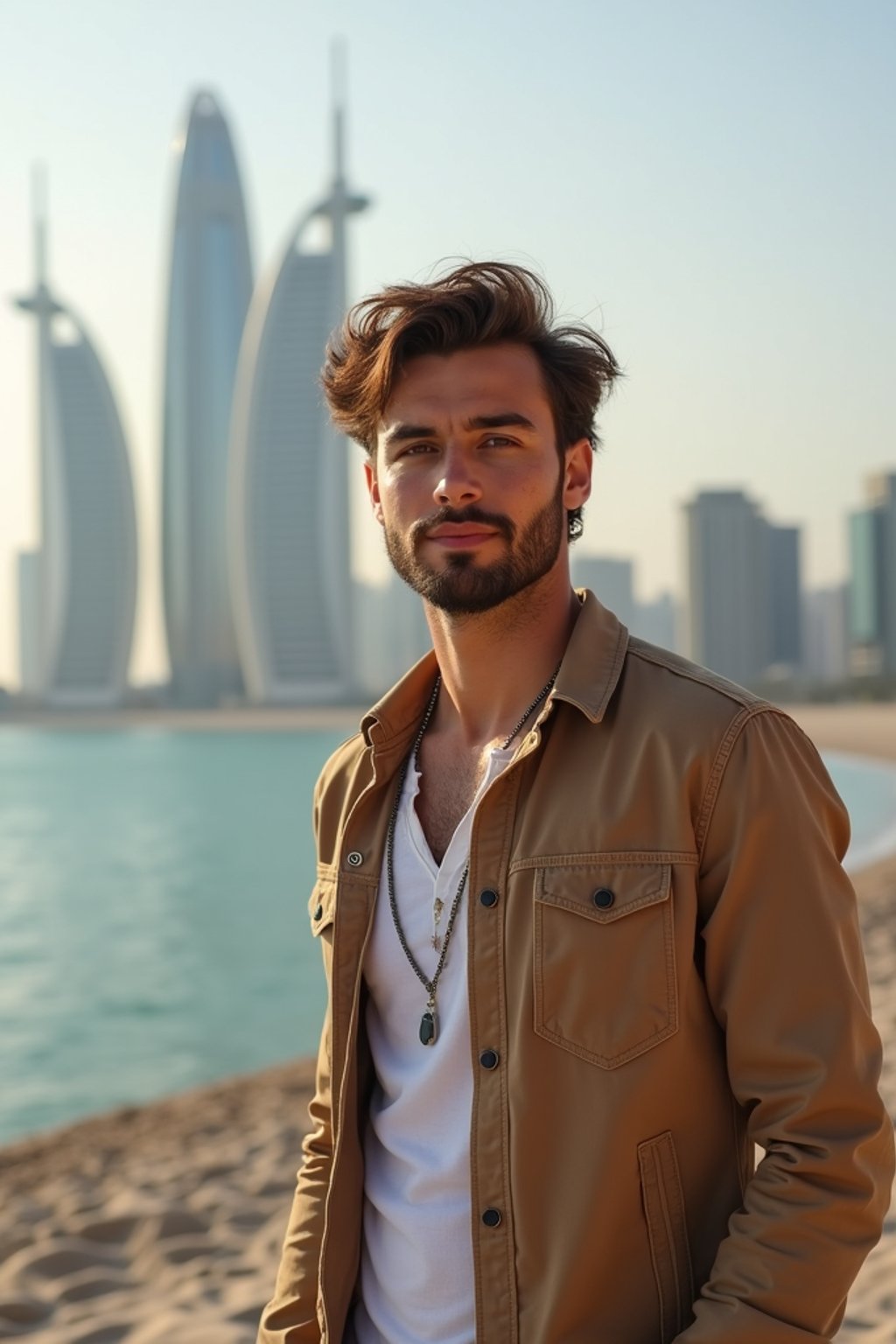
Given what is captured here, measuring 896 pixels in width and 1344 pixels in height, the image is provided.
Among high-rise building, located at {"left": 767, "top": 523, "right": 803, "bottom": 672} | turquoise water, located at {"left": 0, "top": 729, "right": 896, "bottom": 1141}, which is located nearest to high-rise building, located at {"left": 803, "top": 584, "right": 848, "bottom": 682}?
high-rise building, located at {"left": 767, "top": 523, "right": 803, "bottom": 672}

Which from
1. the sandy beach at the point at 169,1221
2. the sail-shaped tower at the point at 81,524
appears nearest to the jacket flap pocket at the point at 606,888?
the sandy beach at the point at 169,1221

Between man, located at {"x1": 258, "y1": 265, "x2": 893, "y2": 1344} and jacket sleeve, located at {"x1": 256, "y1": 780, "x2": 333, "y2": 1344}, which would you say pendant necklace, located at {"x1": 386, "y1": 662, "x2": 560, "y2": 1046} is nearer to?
man, located at {"x1": 258, "y1": 265, "x2": 893, "y2": 1344}

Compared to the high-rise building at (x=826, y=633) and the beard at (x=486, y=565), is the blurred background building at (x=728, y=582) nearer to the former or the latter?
the high-rise building at (x=826, y=633)

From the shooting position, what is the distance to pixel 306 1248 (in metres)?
1.74

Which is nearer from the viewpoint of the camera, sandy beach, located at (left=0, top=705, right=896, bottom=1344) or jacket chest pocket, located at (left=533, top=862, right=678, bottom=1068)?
jacket chest pocket, located at (left=533, top=862, right=678, bottom=1068)

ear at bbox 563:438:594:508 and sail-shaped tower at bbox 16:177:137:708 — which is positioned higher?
sail-shaped tower at bbox 16:177:137:708

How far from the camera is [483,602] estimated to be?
1689 mm

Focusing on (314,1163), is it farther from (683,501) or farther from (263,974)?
(683,501)

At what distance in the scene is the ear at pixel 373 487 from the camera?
1843 millimetres

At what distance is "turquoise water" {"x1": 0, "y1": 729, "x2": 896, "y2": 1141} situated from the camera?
8.66 metres

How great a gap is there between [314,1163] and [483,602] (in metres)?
0.76

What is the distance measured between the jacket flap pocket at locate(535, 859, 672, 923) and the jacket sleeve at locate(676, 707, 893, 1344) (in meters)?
0.05

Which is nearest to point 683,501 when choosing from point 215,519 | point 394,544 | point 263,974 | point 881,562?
point 881,562

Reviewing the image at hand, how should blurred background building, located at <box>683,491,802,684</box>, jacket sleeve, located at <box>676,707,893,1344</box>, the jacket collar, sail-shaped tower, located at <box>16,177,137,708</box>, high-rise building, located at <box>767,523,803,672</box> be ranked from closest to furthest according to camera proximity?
jacket sleeve, located at <box>676,707,893,1344</box> < the jacket collar < sail-shaped tower, located at <box>16,177,137,708</box> < blurred background building, located at <box>683,491,802,684</box> < high-rise building, located at <box>767,523,803,672</box>
